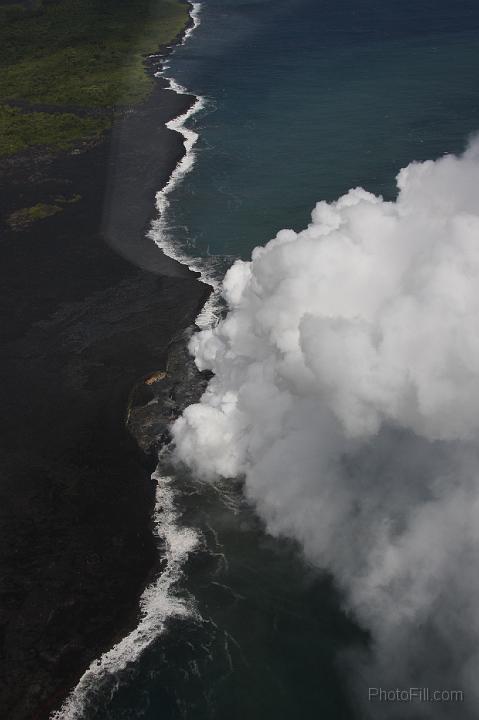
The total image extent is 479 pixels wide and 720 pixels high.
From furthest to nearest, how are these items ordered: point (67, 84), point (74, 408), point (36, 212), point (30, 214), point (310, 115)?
1. point (67, 84)
2. point (310, 115)
3. point (36, 212)
4. point (30, 214)
5. point (74, 408)

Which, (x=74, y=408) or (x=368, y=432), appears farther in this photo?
(x=74, y=408)

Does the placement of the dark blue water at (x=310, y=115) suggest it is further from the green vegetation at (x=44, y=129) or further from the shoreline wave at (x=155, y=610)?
the shoreline wave at (x=155, y=610)

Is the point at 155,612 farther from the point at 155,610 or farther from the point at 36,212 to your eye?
the point at 36,212

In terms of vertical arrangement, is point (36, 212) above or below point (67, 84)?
below

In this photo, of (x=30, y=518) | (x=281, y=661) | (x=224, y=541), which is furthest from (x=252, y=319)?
(x=281, y=661)

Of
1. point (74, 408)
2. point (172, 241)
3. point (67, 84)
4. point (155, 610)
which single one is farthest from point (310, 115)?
point (155, 610)

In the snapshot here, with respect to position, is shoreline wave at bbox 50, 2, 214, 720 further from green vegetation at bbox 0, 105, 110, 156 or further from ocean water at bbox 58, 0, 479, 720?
green vegetation at bbox 0, 105, 110, 156

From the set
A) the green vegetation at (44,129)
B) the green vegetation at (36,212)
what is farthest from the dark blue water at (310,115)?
the green vegetation at (44,129)
